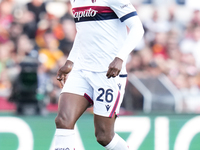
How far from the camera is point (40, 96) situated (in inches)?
223

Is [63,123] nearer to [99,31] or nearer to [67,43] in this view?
[99,31]

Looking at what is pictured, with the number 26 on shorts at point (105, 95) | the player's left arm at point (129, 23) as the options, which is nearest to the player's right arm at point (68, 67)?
the number 26 on shorts at point (105, 95)

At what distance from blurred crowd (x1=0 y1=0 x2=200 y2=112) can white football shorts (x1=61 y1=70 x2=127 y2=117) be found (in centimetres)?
299

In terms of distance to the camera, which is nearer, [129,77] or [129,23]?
[129,23]

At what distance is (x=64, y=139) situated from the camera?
356 cm

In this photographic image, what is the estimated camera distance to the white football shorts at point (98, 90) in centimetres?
376

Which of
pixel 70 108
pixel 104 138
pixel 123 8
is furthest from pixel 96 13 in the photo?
pixel 104 138

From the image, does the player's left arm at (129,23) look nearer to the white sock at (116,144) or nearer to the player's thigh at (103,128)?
the player's thigh at (103,128)

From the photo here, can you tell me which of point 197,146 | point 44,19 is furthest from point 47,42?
point 197,146

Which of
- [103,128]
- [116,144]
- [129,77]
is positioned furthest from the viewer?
[129,77]

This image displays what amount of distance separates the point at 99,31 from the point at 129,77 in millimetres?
3247

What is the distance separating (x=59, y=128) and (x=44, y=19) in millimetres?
5189

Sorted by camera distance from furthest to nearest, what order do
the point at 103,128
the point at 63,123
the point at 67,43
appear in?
the point at 67,43
the point at 103,128
the point at 63,123

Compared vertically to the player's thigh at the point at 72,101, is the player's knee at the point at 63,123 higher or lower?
lower
